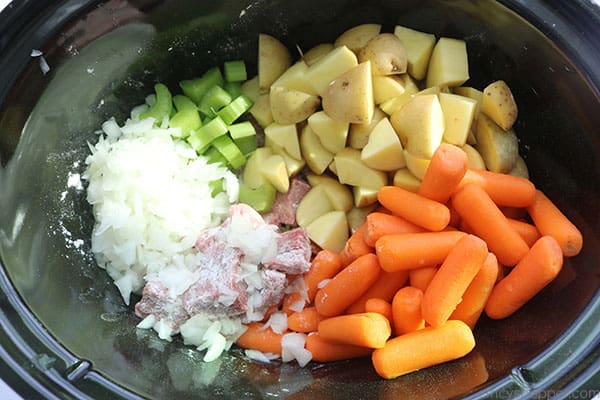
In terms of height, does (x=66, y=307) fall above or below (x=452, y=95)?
below

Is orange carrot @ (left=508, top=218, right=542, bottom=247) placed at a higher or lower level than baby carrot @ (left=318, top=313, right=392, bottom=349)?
higher

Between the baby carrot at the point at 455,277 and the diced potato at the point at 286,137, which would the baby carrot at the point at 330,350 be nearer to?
the baby carrot at the point at 455,277

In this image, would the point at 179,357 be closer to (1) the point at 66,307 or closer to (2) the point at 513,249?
(1) the point at 66,307

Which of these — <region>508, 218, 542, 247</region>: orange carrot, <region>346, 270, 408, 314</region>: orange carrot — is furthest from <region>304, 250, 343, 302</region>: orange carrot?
<region>508, 218, 542, 247</region>: orange carrot

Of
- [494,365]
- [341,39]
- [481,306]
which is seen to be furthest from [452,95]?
[494,365]

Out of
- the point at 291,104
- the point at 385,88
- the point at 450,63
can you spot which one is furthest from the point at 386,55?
the point at 291,104

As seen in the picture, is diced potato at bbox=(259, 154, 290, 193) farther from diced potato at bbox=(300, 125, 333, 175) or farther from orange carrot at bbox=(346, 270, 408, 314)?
orange carrot at bbox=(346, 270, 408, 314)

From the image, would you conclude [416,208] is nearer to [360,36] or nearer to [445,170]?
[445,170]

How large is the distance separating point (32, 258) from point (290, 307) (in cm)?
79

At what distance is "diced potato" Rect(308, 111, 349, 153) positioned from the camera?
205cm

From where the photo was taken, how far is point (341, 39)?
2.19 meters

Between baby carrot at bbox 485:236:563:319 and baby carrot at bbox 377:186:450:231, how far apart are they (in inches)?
9.4

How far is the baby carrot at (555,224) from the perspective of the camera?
183 cm

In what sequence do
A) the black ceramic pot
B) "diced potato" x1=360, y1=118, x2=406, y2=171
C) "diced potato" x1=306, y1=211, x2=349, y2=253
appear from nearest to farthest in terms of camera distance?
the black ceramic pot → "diced potato" x1=360, y1=118, x2=406, y2=171 → "diced potato" x1=306, y1=211, x2=349, y2=253
